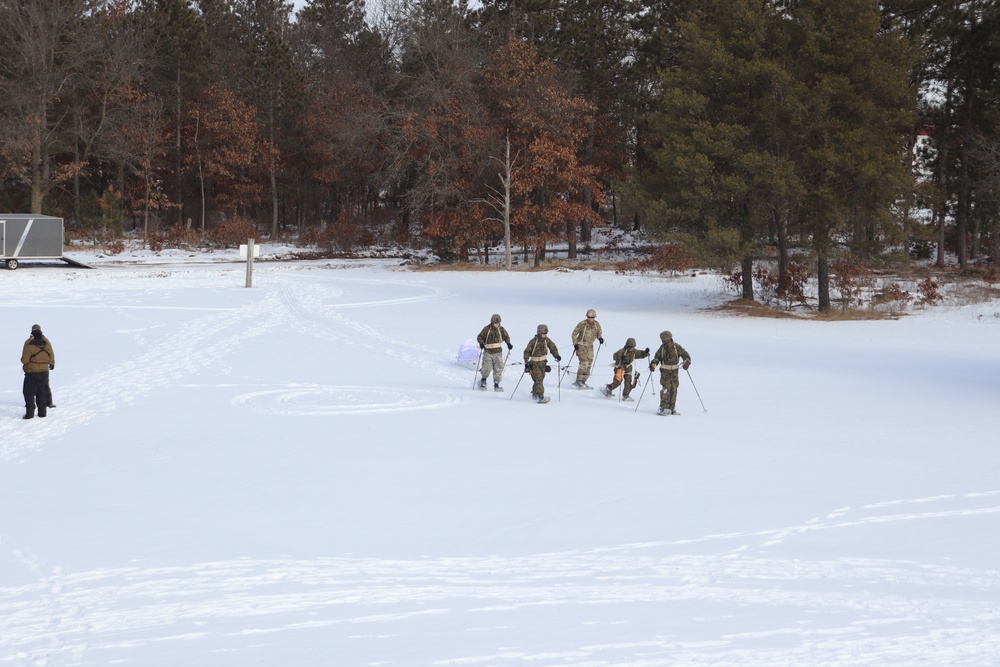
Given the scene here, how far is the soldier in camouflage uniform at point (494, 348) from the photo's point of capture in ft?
55.9

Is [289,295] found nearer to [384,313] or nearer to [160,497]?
[384,313]

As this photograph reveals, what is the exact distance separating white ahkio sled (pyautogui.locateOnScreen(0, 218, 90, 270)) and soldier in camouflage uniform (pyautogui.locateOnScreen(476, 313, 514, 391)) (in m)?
33.4

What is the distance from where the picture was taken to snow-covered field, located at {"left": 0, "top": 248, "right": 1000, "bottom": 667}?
7008 mm

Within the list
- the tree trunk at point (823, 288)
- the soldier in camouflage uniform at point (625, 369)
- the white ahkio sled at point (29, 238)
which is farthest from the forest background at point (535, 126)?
the soldier in camouflage uniform at point (625, 369)

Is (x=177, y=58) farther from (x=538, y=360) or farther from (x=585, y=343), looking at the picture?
(x=538, y=360)

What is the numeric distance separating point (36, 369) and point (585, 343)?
8.71m

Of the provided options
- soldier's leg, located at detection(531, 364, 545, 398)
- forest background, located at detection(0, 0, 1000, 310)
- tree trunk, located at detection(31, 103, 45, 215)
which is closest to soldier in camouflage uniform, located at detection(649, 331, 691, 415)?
soldier's leg, located at detection(531, 364, 545, 398)

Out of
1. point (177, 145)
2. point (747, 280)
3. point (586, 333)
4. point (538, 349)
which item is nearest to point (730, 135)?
point (747, 280)

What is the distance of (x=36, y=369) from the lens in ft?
46.8

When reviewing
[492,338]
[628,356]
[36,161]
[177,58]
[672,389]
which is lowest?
[672,389]

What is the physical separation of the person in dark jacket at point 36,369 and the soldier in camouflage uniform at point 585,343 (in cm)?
835

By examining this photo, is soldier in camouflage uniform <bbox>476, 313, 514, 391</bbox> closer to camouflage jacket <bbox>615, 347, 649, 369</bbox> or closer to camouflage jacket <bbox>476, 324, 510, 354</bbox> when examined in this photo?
camouflage jacket <bbox>476, 324, 510, 354</bbox>

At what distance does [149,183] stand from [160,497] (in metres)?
53.1

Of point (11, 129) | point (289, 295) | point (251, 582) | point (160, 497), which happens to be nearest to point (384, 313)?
point (289, 295)
